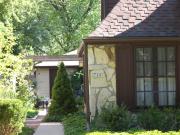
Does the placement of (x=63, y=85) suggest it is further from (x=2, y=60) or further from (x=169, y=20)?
(x=169, y=20)

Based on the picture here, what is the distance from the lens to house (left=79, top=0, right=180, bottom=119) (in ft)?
50.6

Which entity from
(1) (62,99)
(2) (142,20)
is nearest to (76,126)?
(2) (142,20)

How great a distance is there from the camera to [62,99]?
73.2ft

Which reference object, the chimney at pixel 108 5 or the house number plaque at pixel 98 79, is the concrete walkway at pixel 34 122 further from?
the chimney at pixel 108 5

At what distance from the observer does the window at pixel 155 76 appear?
15570 mm

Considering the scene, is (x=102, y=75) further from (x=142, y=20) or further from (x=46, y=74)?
(x=46, y=74)

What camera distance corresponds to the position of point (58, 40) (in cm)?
4744

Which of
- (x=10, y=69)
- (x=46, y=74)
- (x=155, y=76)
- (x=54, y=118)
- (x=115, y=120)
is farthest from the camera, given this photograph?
(x=46, y=74)

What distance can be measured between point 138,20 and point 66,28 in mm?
31358

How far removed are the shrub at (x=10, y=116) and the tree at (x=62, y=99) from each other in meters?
8.07

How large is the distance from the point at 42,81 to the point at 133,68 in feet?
64.0

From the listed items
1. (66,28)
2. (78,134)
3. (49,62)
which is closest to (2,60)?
(78,134)

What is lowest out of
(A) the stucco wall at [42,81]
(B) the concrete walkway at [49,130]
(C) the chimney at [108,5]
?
(B) the concrete walkway at [49,130]

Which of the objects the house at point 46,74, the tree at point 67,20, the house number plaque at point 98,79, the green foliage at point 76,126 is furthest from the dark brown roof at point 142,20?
the tree at point 67,20
